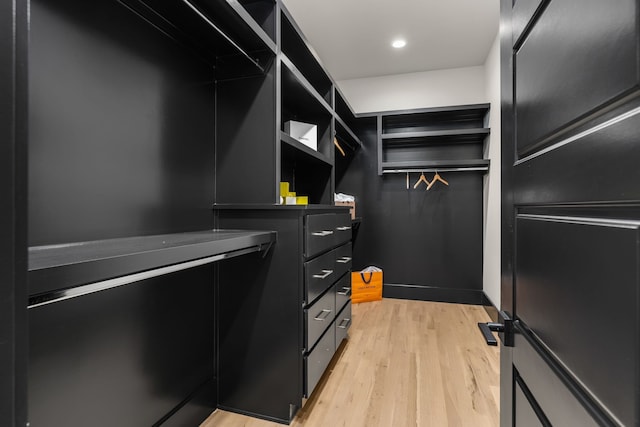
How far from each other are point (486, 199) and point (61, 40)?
3.39 meters

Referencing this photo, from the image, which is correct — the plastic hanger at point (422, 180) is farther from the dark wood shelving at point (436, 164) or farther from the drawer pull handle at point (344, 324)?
the drawer pull handle at point (344, 324)

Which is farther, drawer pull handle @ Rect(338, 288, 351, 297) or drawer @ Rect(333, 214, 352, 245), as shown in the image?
drawer pull handle @ Rect(338, 288, 351, 297)

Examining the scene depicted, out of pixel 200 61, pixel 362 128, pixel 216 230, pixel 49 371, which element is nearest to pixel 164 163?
pixel 216 230

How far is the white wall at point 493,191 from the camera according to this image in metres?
2.75

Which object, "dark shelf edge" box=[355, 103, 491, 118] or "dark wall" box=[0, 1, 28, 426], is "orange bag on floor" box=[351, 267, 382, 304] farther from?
"dark wall" box=[0, 1, 28, 426]

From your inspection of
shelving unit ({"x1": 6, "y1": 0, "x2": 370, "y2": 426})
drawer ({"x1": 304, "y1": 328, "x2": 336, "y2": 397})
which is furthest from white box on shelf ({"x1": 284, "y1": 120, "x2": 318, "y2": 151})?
drawer ({"x1": 304, "y1": 328, "x2": 336, "y2": 397})

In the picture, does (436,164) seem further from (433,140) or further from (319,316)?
(319,316)

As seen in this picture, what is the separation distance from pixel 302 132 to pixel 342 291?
1.15 meters

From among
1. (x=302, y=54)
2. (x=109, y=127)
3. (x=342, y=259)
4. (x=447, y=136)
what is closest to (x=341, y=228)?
(x=342, y=259)

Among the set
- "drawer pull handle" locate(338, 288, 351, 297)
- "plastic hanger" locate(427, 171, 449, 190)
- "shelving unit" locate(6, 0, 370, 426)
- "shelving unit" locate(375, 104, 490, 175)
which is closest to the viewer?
"shelving unit" locate(6, 0, 370, 426)

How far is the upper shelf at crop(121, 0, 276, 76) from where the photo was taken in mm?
1229

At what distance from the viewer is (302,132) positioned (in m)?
2.21

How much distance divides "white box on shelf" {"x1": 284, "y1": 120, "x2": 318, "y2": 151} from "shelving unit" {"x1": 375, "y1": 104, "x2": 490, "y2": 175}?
139 cm

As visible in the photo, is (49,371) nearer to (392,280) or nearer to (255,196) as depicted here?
(255,196)
